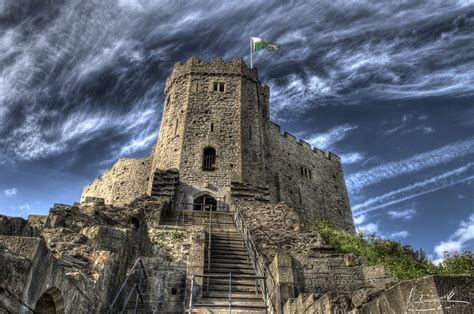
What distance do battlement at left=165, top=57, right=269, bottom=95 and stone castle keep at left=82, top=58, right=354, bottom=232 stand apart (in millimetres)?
60

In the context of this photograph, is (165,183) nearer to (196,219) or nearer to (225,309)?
(196,219)

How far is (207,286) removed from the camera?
852cm

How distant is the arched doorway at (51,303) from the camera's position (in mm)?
3844

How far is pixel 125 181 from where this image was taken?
25.3 m

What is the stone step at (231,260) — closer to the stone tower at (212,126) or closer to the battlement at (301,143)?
the stone tower at (212,126)

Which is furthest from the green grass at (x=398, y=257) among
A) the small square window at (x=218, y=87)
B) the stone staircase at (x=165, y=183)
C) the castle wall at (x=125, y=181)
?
the castle wall at (x=125, y=181)

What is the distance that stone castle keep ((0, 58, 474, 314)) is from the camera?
11.9 feet

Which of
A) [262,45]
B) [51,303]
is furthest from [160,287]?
[262,45]

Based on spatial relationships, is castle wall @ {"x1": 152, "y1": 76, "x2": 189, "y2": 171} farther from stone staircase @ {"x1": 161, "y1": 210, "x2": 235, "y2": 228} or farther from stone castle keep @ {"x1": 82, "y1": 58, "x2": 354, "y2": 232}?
stone staircase @ {"x1": 161, "y1": 210, "x2": 235, "y2": 228}

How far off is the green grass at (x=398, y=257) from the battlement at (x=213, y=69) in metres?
11.0

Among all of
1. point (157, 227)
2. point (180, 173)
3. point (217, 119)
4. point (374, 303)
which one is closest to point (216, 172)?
point (180, 173)

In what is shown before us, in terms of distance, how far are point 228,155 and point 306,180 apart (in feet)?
25.1

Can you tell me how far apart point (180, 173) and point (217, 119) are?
3.93 meters

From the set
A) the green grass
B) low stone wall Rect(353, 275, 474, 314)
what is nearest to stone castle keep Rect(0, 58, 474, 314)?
low stone wall Rect(353, 275, 474, 314)
